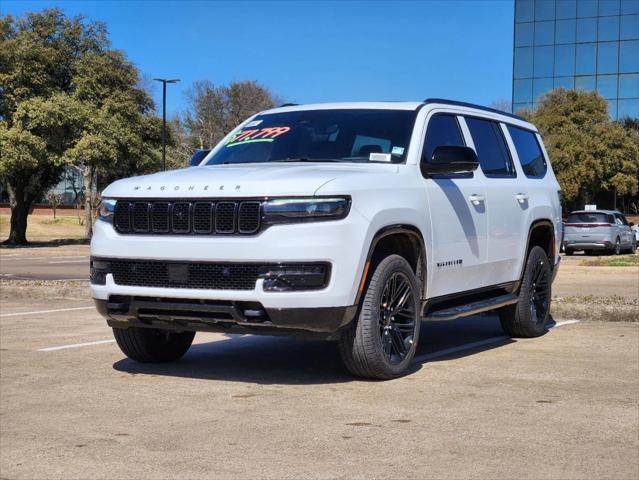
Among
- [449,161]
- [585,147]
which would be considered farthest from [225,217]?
[585,147]

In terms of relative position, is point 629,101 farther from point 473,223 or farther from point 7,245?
point 473,223

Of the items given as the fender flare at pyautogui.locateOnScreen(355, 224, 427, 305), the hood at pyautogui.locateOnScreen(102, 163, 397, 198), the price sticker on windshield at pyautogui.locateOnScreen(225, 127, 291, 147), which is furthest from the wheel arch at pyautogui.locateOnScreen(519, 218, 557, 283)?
the price sticker on windshield at pyautogui.locateOnScreen(225, 127, 291, 147)

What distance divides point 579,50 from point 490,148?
60915mm

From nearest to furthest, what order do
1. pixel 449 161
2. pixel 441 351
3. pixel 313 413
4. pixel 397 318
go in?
pixel 313 413
pixel 397 318
pixel 449 161
pixel 441 351

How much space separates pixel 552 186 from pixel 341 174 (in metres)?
3.91

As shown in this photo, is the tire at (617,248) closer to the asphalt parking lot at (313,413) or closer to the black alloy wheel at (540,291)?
the black alloy wheel at (540,291)

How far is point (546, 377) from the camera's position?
6.52 meters

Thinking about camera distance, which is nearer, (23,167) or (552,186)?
(552,186)

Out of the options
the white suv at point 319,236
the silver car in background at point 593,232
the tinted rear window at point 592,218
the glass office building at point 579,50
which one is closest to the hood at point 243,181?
the white suv at point 319,236

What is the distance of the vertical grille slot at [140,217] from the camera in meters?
6.18

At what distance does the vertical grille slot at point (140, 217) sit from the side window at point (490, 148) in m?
3.14

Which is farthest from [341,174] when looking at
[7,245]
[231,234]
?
[7,245]

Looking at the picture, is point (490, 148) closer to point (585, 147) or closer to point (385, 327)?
point (385, 327)

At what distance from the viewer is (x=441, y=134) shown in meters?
7.41
